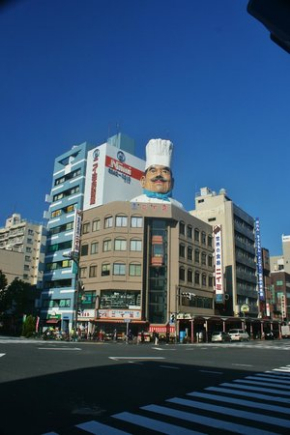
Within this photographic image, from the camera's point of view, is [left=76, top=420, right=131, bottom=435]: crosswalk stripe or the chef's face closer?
[left=76, top=420, right=131, bottom=435]: crosswalk stripe

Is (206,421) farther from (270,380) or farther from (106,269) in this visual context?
(106,269)

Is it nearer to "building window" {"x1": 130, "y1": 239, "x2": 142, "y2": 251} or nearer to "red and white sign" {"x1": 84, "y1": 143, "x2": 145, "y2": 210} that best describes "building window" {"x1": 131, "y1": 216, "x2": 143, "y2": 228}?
"building window" {"x1": 130, "y1": 239, "x2": 142, "y2": 251}

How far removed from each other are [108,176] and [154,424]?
5618cm

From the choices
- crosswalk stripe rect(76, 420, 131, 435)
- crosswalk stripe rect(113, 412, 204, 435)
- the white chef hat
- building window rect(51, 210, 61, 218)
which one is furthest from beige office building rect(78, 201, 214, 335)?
crosswalk stripe rect(76, 420, 131, 435)

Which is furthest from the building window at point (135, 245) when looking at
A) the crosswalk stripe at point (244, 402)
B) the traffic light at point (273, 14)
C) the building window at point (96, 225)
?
the traffic light at point (273, 14)

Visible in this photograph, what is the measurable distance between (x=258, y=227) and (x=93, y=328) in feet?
136

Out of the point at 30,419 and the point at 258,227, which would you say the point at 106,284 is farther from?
the point at 30,419

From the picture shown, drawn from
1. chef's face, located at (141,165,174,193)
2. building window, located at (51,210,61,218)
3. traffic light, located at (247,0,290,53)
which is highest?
chef's face, located at (141,165,174,193)

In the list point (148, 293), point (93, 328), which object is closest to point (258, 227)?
point (148, 293)

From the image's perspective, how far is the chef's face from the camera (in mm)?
59969

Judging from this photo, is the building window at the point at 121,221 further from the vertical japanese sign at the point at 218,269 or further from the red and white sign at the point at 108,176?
the vertical japanese sign at the point at 218,269

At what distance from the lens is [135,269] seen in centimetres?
→ 5309

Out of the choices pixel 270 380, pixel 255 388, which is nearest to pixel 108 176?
pixel 270 380

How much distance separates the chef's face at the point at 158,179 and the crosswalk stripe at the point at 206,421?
52.7 m
